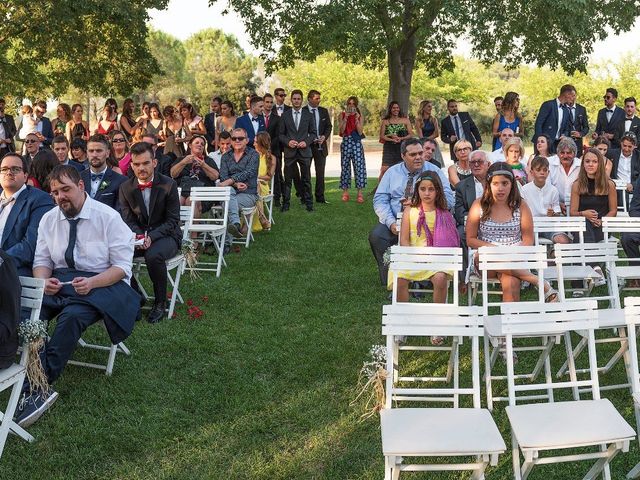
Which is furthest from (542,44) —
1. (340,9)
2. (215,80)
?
(215,80)

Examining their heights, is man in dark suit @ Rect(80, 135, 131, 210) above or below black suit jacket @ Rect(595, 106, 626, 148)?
below

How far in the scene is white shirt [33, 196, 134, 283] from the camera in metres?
5.53

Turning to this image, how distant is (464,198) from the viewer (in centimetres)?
802

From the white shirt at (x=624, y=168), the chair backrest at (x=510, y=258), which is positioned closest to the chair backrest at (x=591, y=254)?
the chair backrest at (x=510, y=258)

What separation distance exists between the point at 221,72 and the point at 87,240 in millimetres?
52379

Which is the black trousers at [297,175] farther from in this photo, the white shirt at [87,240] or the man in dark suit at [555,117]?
the white shirt at [87,240]

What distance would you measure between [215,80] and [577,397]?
53180mm

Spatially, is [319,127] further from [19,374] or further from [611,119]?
[19,374]

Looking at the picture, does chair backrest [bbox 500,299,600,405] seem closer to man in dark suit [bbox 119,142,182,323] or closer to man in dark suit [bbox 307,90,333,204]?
man in dark suit [bbox 119,142,182,323]

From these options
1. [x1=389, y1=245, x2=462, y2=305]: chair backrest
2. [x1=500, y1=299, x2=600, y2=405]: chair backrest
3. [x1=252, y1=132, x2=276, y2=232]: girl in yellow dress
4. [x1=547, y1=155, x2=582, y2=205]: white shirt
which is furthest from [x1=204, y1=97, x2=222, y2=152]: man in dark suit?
[x1=500, y1=299, x2=600, y2=405]: chair backrest

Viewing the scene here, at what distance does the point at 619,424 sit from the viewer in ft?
12.0

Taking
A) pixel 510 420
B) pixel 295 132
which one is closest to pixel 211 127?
pixel 295 132

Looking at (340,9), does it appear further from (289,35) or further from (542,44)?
(542,44)

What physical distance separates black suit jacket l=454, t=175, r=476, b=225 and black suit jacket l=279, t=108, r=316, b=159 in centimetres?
573
